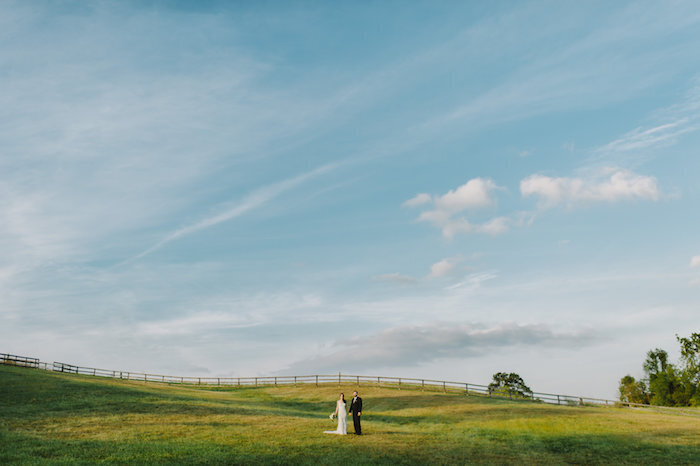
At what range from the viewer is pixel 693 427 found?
32375 millimetres

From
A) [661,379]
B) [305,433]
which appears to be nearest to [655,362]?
[661,379]

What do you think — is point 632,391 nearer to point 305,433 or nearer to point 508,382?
point 508,382

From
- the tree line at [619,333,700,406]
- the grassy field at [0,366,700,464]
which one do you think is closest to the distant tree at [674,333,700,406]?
the tree line at [619,333,700,406]

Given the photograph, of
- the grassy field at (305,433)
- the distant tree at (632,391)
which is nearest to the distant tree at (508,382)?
the distant tree at (632,391)

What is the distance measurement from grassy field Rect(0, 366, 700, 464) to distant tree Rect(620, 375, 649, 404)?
8045 centimetres

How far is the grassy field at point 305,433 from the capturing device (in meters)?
21.3

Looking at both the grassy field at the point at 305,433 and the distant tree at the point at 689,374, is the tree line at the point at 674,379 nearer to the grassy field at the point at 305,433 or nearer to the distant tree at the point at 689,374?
the distant tree at the point at 689,374

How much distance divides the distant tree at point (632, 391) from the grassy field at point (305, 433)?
80.5m

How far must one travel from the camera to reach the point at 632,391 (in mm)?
108750

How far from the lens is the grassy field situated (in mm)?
21297

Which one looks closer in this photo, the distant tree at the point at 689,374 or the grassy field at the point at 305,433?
the grassy field at the point at 305,433

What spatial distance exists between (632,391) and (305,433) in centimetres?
10584

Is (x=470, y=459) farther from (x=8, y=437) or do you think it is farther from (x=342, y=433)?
(x=8, y=437)

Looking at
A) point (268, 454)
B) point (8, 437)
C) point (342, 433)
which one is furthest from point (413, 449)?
point (8, 437)
